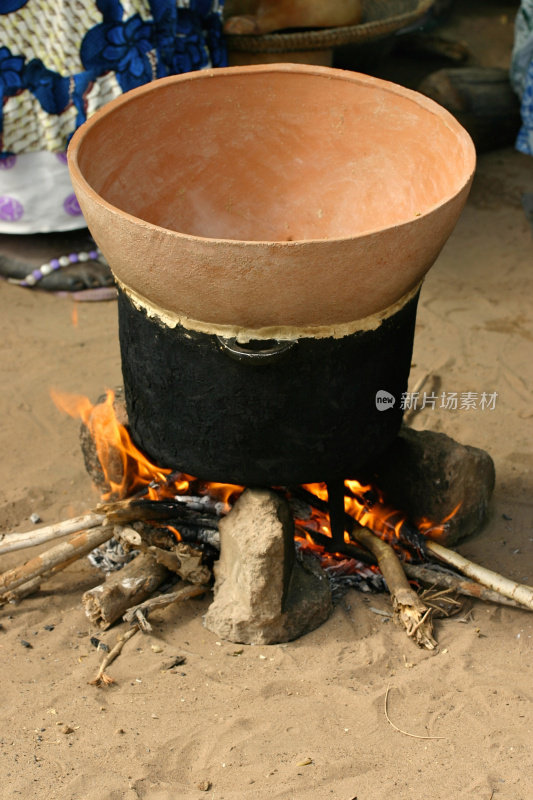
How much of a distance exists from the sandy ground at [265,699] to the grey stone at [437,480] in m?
0.15

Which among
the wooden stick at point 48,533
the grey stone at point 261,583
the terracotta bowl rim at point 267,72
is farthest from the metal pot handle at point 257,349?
the wooden stick at point 48,533

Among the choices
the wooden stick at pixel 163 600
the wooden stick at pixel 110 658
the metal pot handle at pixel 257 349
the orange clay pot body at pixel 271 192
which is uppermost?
the orange clay pot body at pixel 271 192

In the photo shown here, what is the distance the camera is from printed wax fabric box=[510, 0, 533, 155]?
19.2 ft

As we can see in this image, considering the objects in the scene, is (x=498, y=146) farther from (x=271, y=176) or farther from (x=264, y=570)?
(x=264, y=570)

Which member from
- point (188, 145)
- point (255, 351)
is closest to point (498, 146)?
point (188, 145)

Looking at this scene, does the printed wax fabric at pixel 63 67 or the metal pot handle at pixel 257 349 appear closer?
the metal pot handle at pixel 257 349

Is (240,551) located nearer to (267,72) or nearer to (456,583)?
(456,583)

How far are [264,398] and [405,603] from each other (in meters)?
0.82

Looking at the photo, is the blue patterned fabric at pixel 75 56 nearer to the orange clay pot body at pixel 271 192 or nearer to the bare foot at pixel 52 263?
the bare foot at pixel 52 263

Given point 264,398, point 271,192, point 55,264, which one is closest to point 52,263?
point 55,264

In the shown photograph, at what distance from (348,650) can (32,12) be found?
129 inches

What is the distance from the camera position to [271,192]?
10.9ft

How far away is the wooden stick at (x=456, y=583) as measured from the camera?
2953 mm

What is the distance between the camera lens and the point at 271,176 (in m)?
3.29
